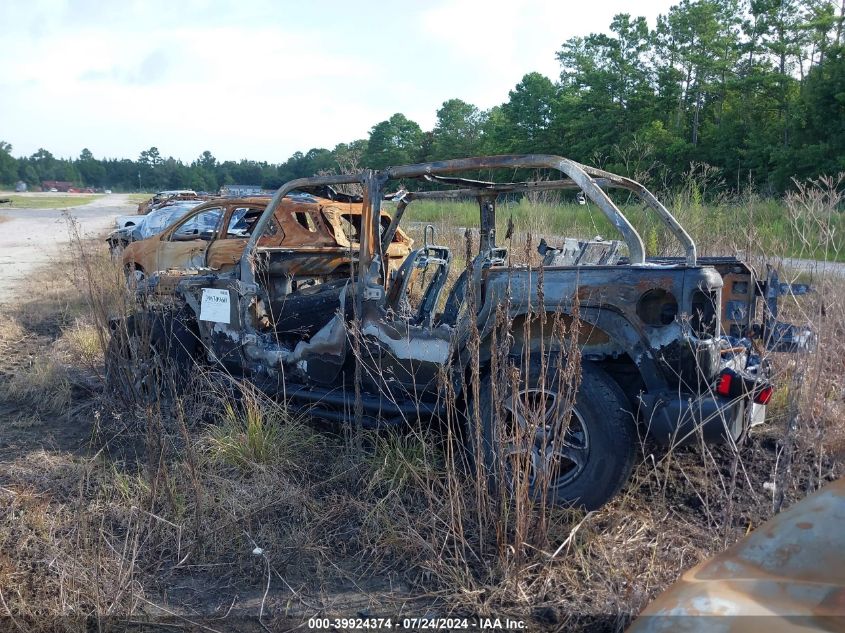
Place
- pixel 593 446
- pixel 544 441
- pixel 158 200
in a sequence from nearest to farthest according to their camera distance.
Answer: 1. pixel 544 441
2. pixel 593 446
3. pixel 158 200

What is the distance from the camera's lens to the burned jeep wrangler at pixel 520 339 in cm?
317

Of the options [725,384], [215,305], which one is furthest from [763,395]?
[215,305]

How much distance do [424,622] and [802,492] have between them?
226cm

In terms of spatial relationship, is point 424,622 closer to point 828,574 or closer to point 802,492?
point 828,574

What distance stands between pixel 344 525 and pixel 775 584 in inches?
94.8

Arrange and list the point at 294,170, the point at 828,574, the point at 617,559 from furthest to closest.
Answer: the point at 294,170 → the point at 617,559 → the point at 828,574

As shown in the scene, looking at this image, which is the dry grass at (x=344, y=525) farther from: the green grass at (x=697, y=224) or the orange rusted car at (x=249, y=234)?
the green grass at (x=697, y=224)

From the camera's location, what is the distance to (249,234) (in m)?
9.09

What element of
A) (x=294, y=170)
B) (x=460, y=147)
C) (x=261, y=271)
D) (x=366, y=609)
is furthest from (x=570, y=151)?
(x=366, y=609)

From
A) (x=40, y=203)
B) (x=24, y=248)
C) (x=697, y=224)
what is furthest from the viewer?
(x=40, y=203)

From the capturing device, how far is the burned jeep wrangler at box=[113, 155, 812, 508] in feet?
10.4

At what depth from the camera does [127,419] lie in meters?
4.73

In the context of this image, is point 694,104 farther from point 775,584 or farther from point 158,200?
point 775,584

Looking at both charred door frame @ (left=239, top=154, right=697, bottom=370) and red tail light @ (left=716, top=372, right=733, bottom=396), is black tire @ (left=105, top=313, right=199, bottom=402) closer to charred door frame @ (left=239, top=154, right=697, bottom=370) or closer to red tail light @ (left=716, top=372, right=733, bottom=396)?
charred door frame @ (left=239, top=154, right=697, bottom=370)
